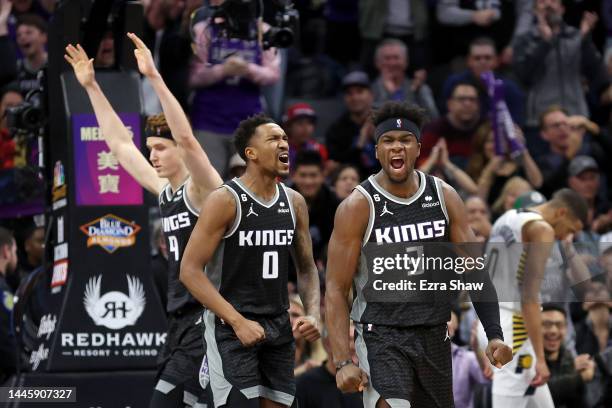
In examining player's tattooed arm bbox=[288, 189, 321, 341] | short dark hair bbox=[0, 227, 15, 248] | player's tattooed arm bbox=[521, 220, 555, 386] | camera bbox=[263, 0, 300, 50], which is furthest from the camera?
short dark hair bbox=[0, 227, 15, 248]

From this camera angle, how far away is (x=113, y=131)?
9945 mm

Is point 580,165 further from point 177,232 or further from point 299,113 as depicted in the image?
point 177,232

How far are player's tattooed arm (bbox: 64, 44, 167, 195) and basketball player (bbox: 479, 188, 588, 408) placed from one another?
8.15ft

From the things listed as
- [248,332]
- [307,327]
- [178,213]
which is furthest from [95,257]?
[307,327]

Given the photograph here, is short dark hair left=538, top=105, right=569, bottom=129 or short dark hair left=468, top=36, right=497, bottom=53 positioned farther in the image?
short dark hair left=468, top=36, right=497, bottom=53

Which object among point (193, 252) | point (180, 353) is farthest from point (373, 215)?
point (180, 353)

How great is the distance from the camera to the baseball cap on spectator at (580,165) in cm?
1461

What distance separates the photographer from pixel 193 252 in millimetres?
8297

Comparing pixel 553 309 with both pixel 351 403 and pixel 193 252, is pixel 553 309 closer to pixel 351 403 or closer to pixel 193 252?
pixel 351 403

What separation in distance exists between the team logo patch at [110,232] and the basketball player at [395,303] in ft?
7.87

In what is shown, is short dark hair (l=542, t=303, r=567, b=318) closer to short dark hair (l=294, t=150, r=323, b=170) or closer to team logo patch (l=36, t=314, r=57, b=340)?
short dark hair (l=294, t=150, r=323, b=170)

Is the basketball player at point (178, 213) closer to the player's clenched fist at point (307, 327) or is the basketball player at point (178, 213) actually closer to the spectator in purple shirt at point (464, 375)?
the player's clenched fist at point (307, 327)

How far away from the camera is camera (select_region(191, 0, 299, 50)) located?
1074 centimetres

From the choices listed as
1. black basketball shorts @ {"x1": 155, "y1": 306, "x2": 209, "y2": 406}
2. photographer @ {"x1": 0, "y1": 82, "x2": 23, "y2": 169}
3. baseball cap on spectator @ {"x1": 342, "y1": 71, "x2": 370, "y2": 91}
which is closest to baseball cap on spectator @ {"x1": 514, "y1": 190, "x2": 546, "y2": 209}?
black basketball shorts @ {"x1": 155, "y1": 306, "x2": 209, "y2": 406}
